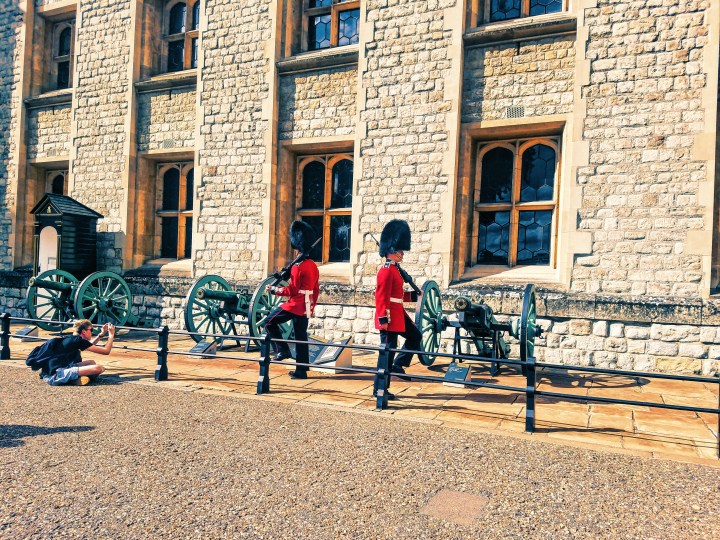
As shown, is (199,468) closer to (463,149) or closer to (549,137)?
(463,149)

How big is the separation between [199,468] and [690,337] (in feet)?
21.4

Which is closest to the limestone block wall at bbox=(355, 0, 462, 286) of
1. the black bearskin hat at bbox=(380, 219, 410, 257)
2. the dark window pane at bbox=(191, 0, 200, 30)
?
the black bearskin hat at bbox=(380, 219, 410, 257)

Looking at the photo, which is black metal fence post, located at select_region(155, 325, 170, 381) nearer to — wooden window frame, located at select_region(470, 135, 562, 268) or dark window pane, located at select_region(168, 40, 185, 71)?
wooden window frame, located at select_region(470, 135, 562, 268)

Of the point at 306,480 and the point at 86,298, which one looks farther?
the point at 86,298

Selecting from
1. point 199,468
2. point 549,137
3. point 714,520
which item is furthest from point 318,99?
point 714,520

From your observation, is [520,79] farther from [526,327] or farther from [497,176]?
[526,327]

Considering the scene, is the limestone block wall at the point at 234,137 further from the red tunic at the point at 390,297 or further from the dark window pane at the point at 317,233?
the red tunic at the point at 390,297

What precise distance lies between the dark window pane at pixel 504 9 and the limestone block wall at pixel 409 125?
2.47 ft

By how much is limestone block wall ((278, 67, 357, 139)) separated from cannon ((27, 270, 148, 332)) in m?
4.16

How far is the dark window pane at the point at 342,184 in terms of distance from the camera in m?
10.4

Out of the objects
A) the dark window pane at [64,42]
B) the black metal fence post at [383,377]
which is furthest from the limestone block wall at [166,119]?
the black metal fence post at [383,377]

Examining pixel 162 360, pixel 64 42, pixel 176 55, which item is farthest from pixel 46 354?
pixel 64 42

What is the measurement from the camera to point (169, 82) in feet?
37.9

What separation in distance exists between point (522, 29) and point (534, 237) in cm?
313
